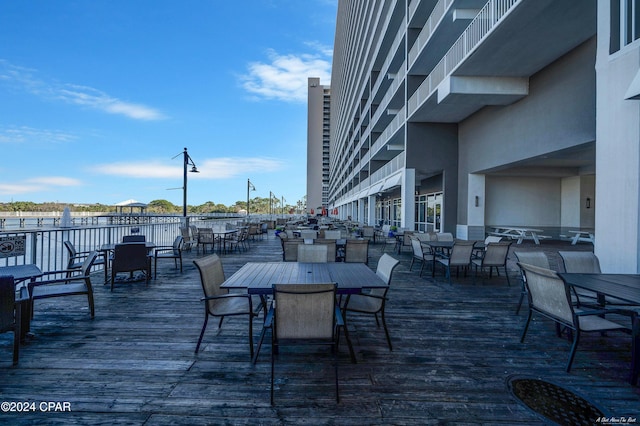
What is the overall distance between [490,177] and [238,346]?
1723cm

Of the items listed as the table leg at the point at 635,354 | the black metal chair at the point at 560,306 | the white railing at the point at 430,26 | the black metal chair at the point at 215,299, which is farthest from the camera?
the white railing at the point at 430,26

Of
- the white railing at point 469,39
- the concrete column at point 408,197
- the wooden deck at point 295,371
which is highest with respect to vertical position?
the white railing at point 469,39

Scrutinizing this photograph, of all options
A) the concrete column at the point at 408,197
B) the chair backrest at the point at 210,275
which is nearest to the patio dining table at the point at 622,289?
the chair backrest at the point at 210,275

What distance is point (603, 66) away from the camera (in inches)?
192

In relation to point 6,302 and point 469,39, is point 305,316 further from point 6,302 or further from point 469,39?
point 469,39

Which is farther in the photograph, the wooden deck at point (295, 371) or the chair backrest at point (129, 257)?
the chair backrest at point (129, 257)

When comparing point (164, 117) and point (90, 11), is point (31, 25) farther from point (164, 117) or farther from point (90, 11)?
point (164, 117)

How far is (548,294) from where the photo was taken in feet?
10.1

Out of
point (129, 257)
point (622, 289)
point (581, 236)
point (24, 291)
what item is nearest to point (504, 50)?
point (622, 289)

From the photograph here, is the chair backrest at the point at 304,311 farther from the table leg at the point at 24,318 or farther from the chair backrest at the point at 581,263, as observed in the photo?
the chair backrest at the point at 581,263

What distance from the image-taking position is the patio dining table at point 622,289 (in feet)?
8.46

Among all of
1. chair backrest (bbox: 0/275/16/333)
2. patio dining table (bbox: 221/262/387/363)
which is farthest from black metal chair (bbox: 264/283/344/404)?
chair backrest (bbox: 0/275/16/333)

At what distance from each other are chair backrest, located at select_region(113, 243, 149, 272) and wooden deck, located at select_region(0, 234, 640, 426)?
129 centimetres

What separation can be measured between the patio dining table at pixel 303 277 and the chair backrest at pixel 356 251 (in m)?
2.07
